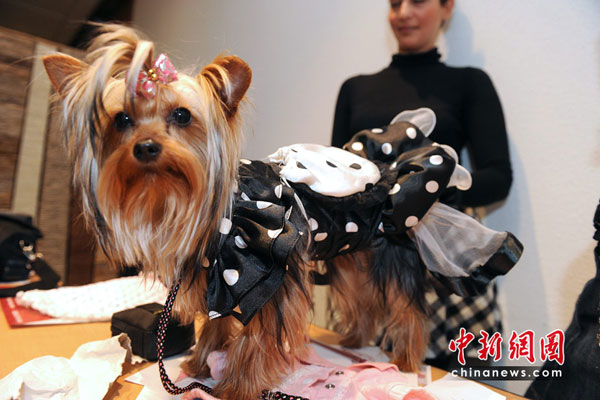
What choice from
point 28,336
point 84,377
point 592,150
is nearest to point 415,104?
point 592,150

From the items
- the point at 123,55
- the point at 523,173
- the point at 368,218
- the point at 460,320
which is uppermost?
the point at 123,55

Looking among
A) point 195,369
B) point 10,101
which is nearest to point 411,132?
point 195,369

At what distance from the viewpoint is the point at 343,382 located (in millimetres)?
840

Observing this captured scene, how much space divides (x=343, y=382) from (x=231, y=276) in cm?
35

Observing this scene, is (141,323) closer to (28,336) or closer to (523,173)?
(28,336)

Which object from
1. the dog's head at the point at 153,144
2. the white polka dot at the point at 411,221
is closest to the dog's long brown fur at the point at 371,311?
the white polka dot at the point at 411,221

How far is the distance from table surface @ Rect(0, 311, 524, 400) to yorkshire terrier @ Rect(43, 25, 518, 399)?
0.15 m

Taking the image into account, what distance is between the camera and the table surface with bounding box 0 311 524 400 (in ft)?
2.65

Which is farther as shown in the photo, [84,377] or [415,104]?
[415,104]

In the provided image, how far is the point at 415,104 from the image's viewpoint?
4.65 ft

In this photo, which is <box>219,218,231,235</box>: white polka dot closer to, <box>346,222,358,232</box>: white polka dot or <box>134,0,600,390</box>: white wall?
<box>346,222,358,232</box>: white polka dot

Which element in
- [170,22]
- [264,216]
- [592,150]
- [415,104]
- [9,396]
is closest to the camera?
[9,396]

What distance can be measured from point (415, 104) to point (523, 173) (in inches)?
17.2

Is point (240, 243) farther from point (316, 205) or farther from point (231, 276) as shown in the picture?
point (316, 205)
